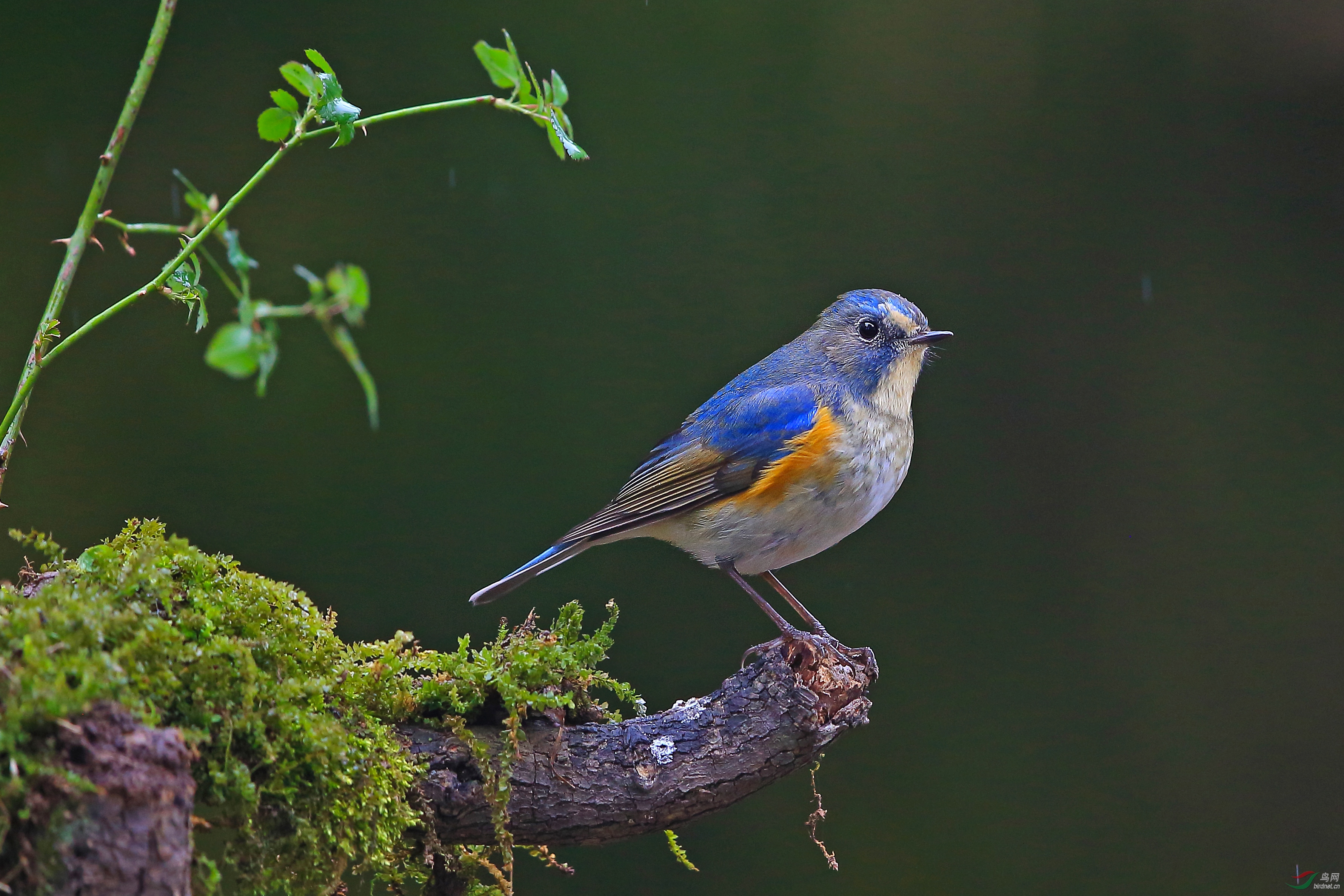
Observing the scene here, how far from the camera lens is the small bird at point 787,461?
2.83 meters

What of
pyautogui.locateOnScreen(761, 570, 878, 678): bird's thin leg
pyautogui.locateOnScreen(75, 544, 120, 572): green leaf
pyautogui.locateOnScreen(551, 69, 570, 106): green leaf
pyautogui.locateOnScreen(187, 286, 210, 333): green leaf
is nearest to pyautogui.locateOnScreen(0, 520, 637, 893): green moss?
pyautogui.locateOnScreen(75, 544, 120, 572): green leaf

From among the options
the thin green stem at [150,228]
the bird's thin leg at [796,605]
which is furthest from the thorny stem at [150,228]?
the bird's thin leg at [796,605]

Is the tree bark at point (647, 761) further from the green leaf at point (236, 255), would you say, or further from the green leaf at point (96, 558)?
the green leaf at point (236, 255)

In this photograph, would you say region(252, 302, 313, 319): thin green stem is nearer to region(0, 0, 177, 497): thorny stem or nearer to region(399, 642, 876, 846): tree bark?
region(0, 0, 177, 497): thorny stem

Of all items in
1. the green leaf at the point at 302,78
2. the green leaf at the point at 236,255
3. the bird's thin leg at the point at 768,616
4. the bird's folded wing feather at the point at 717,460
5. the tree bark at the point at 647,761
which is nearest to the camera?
the green leaf at the point at 236,255

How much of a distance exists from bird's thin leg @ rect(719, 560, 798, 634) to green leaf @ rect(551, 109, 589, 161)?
1257mm

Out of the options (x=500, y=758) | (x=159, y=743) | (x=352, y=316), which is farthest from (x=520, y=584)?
(x=352, y=316)

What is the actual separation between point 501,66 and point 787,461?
141 centimetres

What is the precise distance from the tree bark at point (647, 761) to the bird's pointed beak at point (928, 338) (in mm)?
1135

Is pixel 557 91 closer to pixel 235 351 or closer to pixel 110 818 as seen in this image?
pixel 235 351

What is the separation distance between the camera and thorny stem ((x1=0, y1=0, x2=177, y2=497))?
170cm

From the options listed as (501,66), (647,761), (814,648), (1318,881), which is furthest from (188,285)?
(1318,881)

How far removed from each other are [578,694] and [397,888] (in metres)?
0.51

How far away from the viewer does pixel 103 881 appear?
130cm
